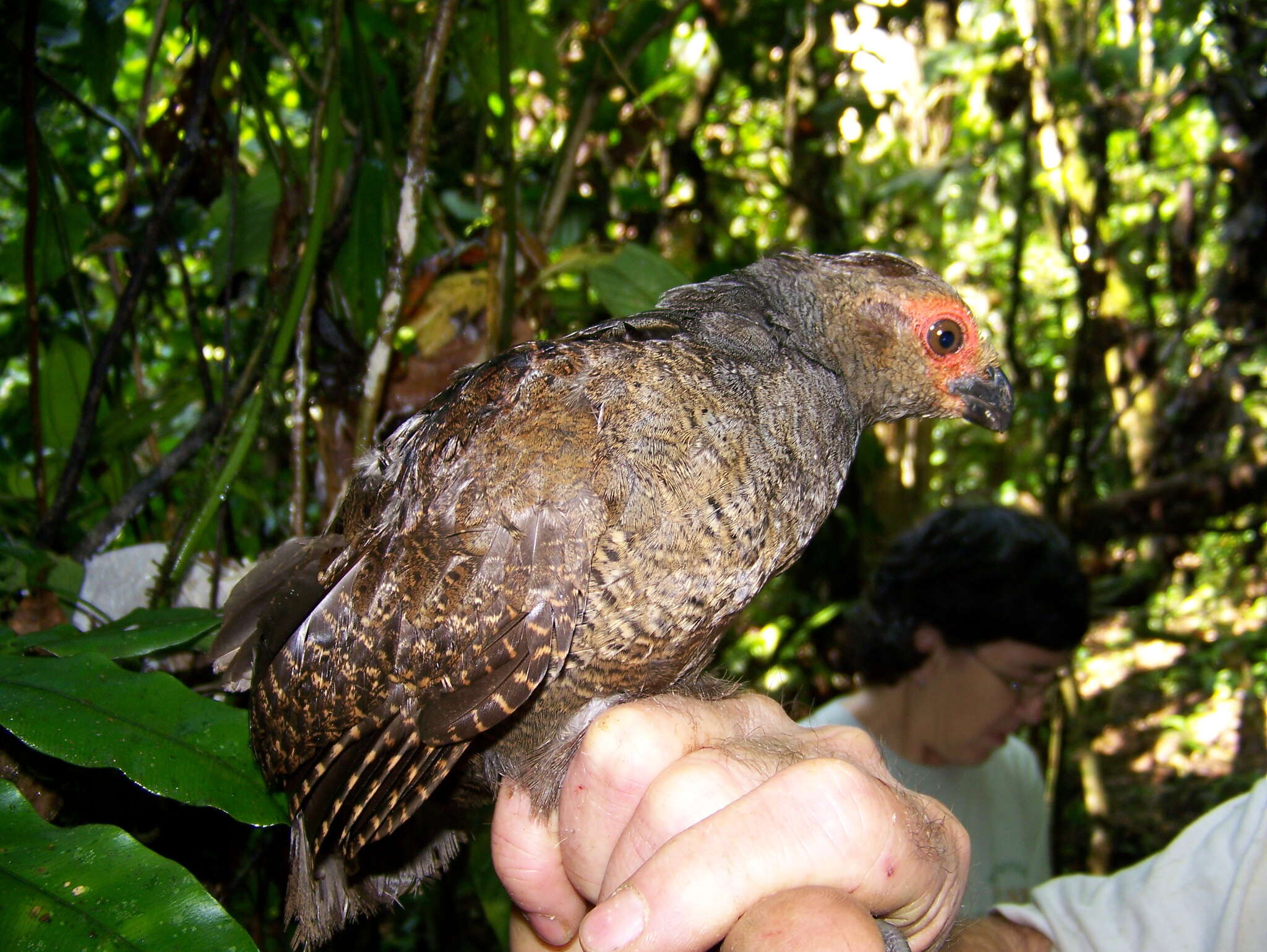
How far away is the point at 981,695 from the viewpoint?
320 centimetres

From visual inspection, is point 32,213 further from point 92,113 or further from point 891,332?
point 891,332

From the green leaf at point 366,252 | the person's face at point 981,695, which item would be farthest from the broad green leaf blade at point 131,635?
the person's face at point 981,695

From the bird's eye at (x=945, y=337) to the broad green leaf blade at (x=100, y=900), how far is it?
1.58 m

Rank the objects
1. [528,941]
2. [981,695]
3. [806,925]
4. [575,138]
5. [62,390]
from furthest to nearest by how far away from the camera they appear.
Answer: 1. [981,695]
2. [575,138]
3. [62,390]
4. [528,941]
5. [806,925]

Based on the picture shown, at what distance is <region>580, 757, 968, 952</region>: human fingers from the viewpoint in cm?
114

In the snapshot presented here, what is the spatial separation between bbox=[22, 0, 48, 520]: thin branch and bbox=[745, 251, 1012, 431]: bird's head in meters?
1.67

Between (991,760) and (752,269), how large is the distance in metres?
2.52

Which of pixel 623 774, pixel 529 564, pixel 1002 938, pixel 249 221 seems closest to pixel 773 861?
pixel 623 774

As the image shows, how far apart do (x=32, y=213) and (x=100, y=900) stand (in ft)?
5.61

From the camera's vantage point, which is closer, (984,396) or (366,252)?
(984,396)

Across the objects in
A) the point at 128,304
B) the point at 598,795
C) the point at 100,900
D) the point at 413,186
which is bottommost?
→ the point at 598,795

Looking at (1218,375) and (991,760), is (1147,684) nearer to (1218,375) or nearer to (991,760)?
(1218,375)

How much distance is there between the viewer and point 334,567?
5.16 ft

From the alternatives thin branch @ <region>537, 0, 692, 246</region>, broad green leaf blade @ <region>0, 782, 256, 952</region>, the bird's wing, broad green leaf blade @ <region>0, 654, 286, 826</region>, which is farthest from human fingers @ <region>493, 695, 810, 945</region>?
thin branch @ <region>537, 0, 692, 246</region>
